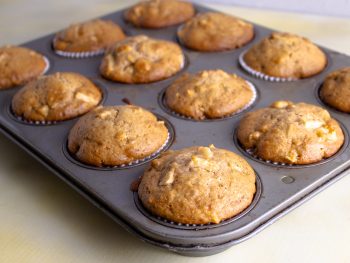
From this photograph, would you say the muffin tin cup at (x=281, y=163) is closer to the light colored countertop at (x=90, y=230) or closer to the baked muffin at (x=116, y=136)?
the light colored countertop at (x=90, y=230)

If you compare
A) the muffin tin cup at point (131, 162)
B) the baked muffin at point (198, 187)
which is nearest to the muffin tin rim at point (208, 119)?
the muffin tin cup at point (131, 162)

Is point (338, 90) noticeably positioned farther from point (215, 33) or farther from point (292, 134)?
point (215, 33)

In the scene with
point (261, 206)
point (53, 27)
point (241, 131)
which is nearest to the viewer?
point (261, 206)

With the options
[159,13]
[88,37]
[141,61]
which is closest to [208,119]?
[141,61]

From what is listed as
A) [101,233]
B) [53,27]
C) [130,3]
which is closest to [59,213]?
[101,233]

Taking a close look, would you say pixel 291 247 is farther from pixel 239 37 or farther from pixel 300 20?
pixel 300 20

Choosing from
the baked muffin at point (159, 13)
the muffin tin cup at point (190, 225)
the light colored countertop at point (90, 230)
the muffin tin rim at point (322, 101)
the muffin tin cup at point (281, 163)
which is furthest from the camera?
the baked muffin at point (159, 13)
